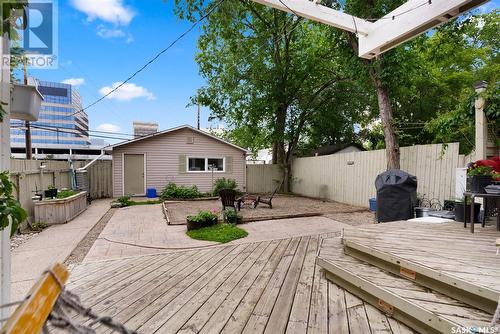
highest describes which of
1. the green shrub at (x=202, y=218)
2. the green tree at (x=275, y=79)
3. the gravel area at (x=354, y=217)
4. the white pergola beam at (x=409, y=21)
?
the green tree at (x=275, y=79)

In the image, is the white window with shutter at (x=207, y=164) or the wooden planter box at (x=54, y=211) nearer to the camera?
the wooden planter box at (x=54, y=211)

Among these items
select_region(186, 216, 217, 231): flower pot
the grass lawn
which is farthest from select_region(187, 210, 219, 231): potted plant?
the grass lawn

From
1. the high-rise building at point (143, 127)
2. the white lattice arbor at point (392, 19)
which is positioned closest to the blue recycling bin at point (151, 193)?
the high-rise building at point (143, 127)

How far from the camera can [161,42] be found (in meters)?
6.33

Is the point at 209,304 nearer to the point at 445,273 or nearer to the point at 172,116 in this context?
the point at 445,273

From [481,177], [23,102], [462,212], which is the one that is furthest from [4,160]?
[462,212]

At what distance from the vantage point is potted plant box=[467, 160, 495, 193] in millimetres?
3047

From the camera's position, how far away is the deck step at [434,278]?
1.69 meters

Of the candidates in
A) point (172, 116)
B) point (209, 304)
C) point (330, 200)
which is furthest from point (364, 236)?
point (172, 116)

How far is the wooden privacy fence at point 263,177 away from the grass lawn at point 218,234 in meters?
8.05

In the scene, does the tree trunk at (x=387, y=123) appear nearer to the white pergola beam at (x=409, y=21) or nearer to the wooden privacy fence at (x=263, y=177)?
the white pergola beam at (x=409, y=21)

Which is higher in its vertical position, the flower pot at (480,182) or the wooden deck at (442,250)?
the flower pot at (480,182)

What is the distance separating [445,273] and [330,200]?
8.65m

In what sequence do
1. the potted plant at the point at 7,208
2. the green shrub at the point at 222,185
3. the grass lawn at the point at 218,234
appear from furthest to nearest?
the green shrub at the point at 222,185
the grass lawn at the point at 218,234
the potted plant at the point at 7,208
